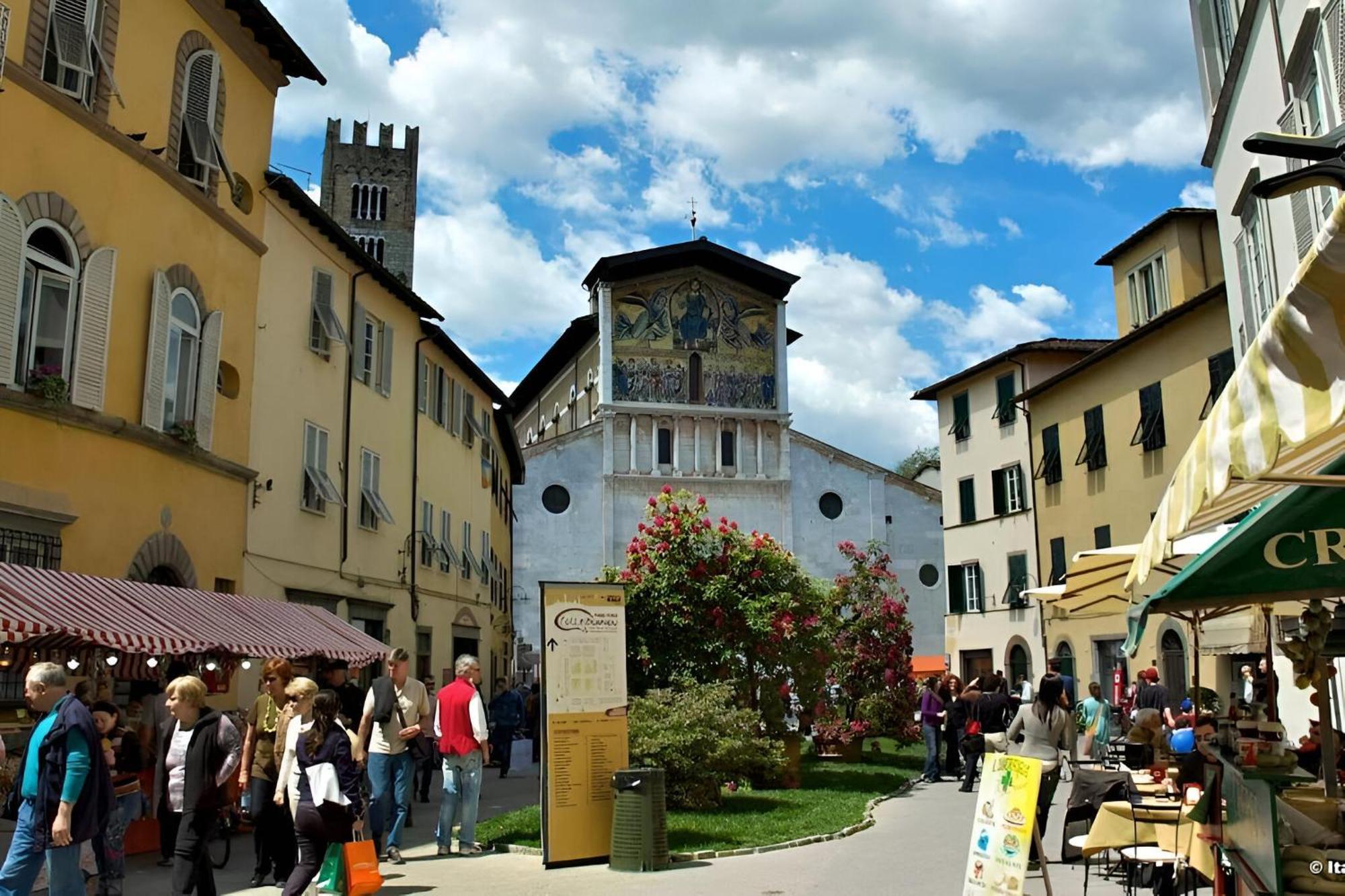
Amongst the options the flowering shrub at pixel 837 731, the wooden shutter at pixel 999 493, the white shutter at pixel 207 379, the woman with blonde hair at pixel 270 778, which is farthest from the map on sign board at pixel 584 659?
the wooden shutter at pixel 999 493

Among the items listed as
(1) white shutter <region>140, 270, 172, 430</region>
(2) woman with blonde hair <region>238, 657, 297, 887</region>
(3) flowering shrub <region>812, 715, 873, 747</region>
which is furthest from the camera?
(3) flowering shrub <region>812, 715, 873, 747</region>

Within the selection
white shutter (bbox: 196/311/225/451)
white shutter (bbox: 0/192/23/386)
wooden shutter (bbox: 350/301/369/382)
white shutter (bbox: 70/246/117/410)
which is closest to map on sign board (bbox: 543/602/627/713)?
white shutter (bbox: 70/246/117/410)

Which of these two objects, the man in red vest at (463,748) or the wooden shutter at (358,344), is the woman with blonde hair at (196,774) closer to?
the man in red vest at (463,748)

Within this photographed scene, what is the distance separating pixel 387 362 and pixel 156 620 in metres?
12.0

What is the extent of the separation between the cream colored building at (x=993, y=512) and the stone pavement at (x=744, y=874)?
76.2 feet

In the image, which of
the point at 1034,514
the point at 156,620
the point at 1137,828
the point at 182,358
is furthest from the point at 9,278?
the point at 1034,514

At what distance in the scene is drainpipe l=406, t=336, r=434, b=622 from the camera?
23500 mm

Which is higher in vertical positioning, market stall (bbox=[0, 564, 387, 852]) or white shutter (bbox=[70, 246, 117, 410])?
white shutter (bbox=[70, 246, 117, 410])

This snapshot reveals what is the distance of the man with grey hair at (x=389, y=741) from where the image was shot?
10.6 metres

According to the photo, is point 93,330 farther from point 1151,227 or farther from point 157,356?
point 1151,227

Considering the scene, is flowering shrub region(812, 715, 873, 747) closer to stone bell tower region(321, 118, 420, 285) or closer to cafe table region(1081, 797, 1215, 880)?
cafe table region(1081, 797, 1215, 880)

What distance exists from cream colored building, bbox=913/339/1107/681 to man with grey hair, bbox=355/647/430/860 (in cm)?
2549

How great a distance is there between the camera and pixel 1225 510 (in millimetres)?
6051

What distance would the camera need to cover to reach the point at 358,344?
20.9 m
